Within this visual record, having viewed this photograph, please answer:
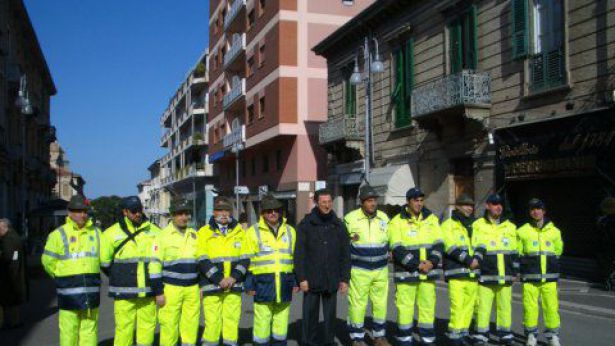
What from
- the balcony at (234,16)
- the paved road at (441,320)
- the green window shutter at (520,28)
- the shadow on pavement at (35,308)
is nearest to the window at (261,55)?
the balcony at (234,16)

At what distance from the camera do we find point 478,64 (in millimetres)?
18297

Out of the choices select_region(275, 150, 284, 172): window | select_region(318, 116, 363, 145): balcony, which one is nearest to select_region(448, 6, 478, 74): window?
select_region(318, 116, 363, 145): balcony

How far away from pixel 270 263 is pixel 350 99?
20358mm

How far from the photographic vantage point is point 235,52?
3975 centimetres

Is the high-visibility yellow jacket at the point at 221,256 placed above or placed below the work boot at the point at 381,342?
above

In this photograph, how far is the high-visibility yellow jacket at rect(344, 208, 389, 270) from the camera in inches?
305

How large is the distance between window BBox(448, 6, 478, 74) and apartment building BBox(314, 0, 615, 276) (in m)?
0.03

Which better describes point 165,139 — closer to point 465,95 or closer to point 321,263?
point 465,95

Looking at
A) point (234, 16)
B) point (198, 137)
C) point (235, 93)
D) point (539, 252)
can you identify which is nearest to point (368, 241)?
point (539, 252)

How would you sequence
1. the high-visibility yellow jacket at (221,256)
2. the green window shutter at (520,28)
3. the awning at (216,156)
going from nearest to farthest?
the high-visibility yellow jacket at (221,256) < the green window shutter at (520,28) < the awning at (216,156)

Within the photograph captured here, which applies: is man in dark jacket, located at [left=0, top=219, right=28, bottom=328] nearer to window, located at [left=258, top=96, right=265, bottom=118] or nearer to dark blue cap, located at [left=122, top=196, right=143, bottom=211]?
dark blue cap, located at [left=122, top=196, right=143, bottom=211]

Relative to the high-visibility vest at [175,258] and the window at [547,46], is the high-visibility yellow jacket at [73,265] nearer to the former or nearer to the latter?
the high-visibility vest at [175,258]

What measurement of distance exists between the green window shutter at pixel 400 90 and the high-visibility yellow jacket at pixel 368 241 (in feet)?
48.8

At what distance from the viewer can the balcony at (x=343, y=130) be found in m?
25.7
